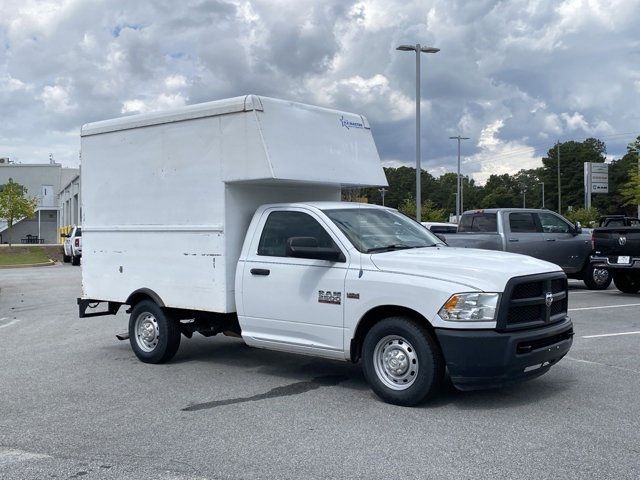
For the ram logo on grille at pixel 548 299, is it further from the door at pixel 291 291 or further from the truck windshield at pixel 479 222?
the truck windshield at pixel 479 222

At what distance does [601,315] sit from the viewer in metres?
11.8

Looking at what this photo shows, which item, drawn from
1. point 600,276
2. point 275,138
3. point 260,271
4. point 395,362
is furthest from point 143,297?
point 600,276

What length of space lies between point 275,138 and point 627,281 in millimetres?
11189

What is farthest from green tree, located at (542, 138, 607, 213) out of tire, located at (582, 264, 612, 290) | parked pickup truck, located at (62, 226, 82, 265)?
tire, located at (582, 264, 612, 290)

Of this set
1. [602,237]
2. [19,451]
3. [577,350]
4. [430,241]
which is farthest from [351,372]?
[602,237]

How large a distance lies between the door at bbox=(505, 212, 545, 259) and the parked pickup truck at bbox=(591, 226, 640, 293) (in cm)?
122

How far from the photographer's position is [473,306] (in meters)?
5.68

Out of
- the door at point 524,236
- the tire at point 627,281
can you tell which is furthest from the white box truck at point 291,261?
the tire at point 627,281

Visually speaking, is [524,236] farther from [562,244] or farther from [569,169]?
[569,169]

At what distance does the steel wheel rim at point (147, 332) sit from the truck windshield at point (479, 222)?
386 inches

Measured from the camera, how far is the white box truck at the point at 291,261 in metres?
5.82

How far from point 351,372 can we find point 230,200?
2.31 m

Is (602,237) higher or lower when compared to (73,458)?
higher

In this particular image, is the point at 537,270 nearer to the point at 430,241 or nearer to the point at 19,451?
the point at 430,241
